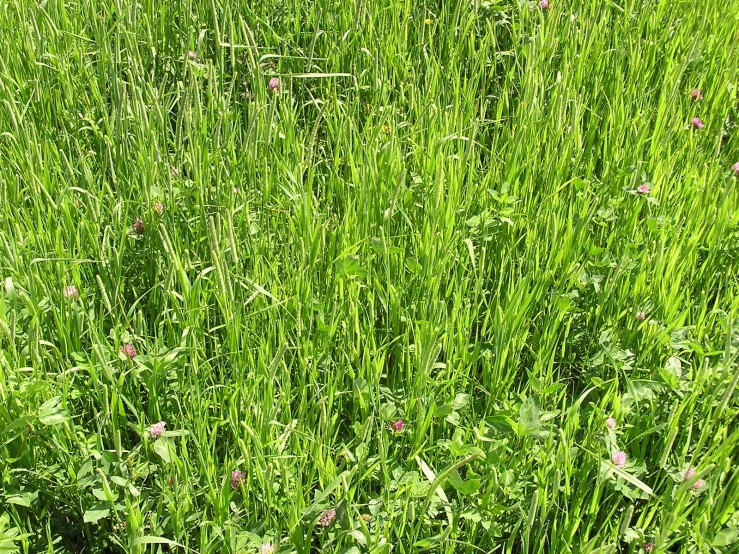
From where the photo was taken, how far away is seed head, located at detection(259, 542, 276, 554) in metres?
1.26

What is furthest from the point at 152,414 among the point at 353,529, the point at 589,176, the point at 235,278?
the point at 589,176

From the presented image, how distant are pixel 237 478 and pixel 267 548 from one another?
0.48 ft

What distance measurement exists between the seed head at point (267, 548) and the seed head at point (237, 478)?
0.12 m

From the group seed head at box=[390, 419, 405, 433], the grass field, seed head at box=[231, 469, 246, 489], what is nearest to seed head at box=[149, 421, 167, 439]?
the grass field

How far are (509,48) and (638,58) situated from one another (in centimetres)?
50

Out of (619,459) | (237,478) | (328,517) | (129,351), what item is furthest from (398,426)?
(129,351)

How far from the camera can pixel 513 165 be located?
6.66ft

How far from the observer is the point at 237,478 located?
1347mm

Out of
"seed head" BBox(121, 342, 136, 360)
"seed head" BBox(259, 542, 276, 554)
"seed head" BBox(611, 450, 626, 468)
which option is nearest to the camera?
"seed head" BBox(259, 542, 276, 554)

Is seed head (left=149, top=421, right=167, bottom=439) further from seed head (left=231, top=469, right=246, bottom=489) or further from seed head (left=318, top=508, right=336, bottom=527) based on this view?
seed head (left=318, top=508, right=336, bottom=527)

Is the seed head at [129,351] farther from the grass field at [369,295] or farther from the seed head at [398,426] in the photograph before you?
the seed head at [398,426]

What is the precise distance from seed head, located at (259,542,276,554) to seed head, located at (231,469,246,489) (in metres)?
0.12

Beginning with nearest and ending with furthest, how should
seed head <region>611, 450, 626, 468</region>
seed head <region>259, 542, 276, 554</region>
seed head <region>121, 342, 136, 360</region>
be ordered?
seed head <region>259, 542, 276, 554</region> < seed head <region>611, 450, 626, 468</region> < seed head <region>121, 342, 136, 360</region>

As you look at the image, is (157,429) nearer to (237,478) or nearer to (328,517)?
(237,478)
